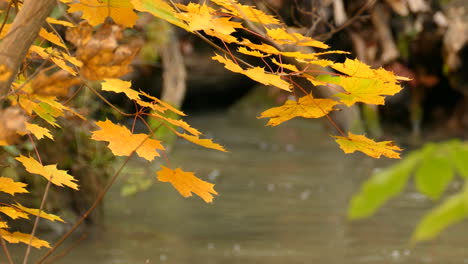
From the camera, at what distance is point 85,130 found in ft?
17.0

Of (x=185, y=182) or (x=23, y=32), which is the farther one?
(x=185, y=182)

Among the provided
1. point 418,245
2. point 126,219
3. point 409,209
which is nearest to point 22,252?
point 126,219

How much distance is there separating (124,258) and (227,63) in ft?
12.7

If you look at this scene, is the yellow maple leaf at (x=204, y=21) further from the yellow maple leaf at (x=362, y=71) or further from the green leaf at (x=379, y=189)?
the green leaf at (x=379, y=189)

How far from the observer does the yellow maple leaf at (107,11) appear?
157 centimetres

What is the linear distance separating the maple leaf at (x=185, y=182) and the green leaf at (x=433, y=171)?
38.2 inches

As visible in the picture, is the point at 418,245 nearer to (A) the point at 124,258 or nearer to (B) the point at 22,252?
(A) the point at 124,258

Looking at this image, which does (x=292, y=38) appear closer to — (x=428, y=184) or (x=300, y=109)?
(x=300, y=109)

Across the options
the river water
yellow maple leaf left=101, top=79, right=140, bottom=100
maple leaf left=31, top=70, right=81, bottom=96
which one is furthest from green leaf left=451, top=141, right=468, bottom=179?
the river water

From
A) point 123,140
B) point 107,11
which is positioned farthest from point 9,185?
point 107,11

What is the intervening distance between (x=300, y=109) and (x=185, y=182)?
268 millimetres

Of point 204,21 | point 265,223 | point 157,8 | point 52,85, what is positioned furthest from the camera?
point 265,223

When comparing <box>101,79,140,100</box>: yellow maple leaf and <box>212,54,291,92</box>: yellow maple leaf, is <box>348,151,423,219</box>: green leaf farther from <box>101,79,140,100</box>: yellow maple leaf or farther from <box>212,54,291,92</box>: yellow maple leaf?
<box>101,79,140,100</box>: yellow maple leaf

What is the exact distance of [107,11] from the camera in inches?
63.6
